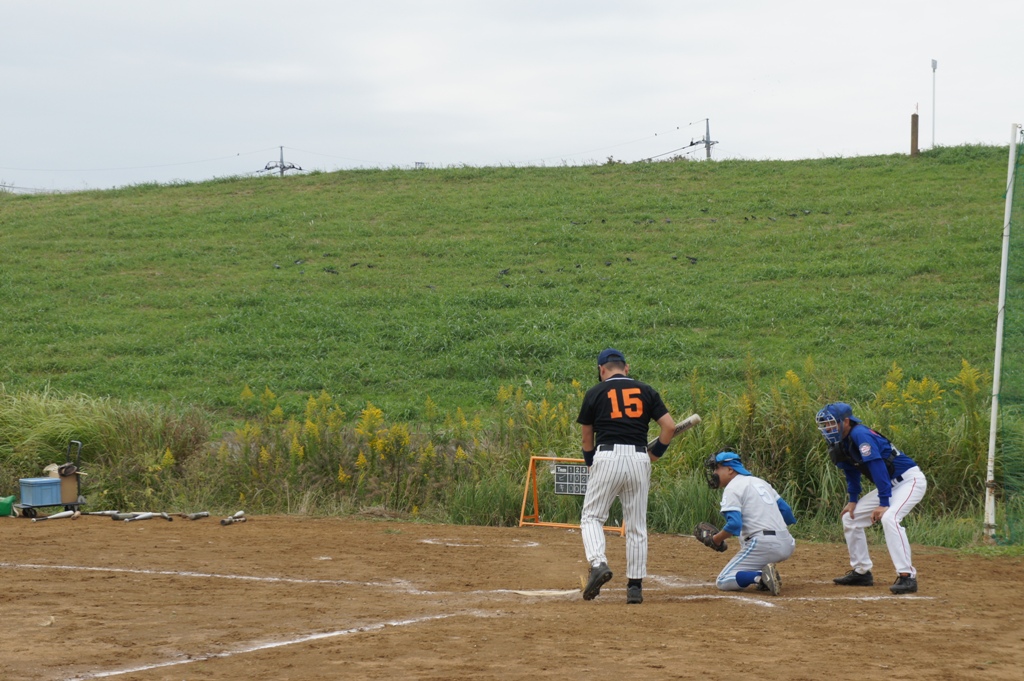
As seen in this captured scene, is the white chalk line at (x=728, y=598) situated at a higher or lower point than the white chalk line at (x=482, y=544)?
higher

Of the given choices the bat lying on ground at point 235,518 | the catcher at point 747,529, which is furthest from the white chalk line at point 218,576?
the bat lying on ground at point 235,518

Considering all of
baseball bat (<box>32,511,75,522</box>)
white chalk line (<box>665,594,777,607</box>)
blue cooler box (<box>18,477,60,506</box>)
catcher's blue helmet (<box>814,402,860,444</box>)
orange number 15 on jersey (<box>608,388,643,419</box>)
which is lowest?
baseball bat (<box>32,511,75,522</box>)

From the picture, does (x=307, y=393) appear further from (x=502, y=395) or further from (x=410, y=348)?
(x=502, y=395)

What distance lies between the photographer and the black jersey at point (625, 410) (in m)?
8.11

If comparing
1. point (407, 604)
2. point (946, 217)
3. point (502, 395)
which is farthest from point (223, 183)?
point (407, 604)

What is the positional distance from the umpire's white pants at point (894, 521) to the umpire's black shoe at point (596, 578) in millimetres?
2206

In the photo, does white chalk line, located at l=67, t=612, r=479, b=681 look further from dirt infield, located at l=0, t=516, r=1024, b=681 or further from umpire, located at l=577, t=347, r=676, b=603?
umpire, located at l=577, t=347, r=676, b=603

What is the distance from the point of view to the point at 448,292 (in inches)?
987

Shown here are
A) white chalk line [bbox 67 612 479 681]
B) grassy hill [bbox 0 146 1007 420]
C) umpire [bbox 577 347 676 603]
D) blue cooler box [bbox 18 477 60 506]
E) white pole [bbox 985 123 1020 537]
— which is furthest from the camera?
grassy hill [bbox 0 146 1007 420]

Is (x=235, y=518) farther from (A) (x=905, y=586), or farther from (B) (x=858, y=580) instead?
(A) (x=905, y=586)

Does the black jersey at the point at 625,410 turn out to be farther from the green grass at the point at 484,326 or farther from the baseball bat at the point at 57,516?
the baseball bat at the point at 57,516

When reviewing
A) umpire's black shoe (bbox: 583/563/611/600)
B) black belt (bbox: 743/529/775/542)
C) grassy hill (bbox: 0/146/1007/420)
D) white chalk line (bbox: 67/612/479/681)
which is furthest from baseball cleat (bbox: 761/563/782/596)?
grassy hill (bbox: 0/146/1007/420)

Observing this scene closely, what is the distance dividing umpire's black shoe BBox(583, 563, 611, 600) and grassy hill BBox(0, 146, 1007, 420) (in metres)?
8.56

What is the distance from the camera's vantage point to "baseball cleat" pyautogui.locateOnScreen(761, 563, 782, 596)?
324 inches
